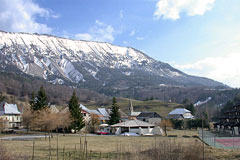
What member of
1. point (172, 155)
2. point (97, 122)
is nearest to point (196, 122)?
point (97, 122)

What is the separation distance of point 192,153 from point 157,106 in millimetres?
126445

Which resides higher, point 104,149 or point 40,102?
point 40,102

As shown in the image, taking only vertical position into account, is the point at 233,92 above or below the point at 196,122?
above

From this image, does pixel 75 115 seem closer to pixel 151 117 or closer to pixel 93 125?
pixel 93 125

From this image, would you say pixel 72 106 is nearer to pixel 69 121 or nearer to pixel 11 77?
pixel 69 121

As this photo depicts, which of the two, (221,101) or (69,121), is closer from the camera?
(69,121)

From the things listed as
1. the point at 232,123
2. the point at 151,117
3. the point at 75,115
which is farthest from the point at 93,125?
the point at 232,123

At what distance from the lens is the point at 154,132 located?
6044cm

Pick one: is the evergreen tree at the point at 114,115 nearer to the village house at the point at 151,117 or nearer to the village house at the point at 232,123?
the village house at the point at 151,117

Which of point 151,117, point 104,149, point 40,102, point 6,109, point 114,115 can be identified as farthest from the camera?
point 151,117

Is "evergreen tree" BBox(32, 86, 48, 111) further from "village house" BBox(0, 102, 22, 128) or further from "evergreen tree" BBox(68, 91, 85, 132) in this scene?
"village house" BBox(0, 102, 22, 128)

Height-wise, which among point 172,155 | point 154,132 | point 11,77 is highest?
point 11,77

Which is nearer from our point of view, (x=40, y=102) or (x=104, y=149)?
(x=104, y=149)

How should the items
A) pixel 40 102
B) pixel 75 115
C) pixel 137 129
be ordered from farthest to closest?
pixel 137 129 → pixel 40 102 → pixel 75 115
